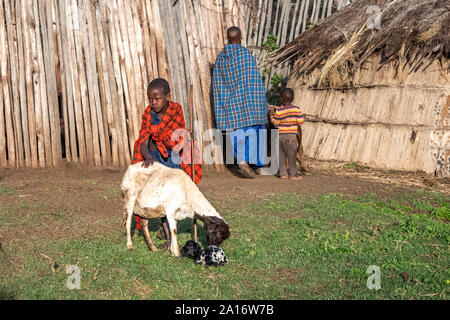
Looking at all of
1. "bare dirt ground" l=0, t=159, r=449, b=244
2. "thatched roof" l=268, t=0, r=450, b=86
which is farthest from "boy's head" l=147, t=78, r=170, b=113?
"thatched roof" l=268, t=0, r=450, b=86

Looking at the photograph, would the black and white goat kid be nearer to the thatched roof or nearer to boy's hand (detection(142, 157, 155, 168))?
boy's hand (detection(142, 157, 155, 168))

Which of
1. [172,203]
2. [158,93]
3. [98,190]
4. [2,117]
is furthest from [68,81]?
[172,203]

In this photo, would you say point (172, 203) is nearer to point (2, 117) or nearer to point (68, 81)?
point (68, 81)

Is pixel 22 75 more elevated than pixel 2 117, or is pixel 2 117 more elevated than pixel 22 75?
pixel 22 75

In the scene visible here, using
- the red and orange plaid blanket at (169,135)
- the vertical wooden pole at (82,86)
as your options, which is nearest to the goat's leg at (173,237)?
the red and orange plaid blanket at (169,135)

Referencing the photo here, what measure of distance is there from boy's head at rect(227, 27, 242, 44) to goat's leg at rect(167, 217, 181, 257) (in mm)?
4490

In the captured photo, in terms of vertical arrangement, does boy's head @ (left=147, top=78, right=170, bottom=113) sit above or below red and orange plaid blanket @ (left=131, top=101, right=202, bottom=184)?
above

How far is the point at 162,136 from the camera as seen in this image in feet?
14.4

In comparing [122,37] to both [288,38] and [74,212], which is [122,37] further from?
[288,38]

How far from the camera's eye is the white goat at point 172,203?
12.5ft

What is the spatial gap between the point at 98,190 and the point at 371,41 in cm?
581

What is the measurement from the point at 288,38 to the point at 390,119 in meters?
4.56

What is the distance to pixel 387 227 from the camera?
4859mm

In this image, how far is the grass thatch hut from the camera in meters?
7.95
